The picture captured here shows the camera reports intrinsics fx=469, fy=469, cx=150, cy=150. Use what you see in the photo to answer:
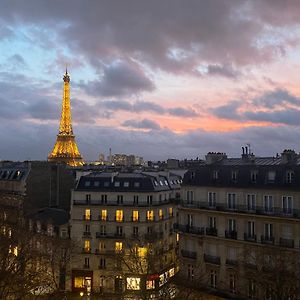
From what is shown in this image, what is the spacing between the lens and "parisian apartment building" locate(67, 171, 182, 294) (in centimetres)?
4531

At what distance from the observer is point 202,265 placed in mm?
34000

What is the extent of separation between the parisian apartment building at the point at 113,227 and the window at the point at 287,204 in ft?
57.9

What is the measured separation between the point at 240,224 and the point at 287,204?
150 inches

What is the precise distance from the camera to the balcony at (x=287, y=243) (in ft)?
96.1

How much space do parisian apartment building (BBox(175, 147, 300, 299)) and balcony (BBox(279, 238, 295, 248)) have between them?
2 centimetres

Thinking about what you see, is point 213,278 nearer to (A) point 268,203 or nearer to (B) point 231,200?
(B) point 231,200

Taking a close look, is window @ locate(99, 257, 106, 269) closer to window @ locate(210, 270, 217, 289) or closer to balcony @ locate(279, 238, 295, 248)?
window @ locate(210, 270, 217, 289)

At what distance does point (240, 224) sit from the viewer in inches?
1266

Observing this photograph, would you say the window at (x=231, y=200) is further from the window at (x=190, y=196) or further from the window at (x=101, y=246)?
the window at (x=101, y=246)

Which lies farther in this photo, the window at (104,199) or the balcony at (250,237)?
the window at (104,199)

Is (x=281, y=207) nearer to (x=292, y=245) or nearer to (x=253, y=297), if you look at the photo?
(x=292, y=245)

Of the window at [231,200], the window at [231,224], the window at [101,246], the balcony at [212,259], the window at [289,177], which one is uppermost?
the window at [289,177]

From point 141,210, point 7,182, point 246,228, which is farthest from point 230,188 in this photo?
point 7,182

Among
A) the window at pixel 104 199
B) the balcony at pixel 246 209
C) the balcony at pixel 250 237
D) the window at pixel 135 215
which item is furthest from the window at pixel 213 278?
the window at pixel 104 199
